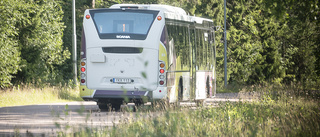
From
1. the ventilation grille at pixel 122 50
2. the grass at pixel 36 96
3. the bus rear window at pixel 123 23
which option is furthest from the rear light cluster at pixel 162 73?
the grass at pixel 36 96

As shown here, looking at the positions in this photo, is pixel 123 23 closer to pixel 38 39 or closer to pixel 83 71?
pixel 83 71

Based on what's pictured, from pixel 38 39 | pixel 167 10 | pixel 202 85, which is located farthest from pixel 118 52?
pixel 38 39

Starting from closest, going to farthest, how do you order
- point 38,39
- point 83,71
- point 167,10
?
point 83,71 → point 167,10 → point 38,39

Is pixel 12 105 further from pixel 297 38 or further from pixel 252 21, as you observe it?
pixel 297 38

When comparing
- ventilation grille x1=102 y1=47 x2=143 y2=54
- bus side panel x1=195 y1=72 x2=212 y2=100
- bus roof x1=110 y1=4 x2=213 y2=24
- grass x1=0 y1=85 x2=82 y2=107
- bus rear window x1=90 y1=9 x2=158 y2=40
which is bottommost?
grass x1=0 y1=85 x2=82 y2=107

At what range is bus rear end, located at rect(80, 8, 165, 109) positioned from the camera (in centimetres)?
1873

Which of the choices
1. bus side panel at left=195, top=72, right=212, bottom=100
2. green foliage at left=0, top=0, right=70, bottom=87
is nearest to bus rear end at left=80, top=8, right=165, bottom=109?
bus side panel at left=195, top=72, right=212, bottom=100

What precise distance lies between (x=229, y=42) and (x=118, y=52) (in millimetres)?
→ 29258

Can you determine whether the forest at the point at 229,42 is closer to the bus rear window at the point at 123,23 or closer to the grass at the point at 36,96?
the grass at the point at 36,96

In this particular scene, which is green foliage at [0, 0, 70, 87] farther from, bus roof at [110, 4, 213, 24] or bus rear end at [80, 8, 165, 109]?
bus rear end at [80, 8, 165, 109]

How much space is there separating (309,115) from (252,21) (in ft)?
118

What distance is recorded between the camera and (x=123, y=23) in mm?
19141

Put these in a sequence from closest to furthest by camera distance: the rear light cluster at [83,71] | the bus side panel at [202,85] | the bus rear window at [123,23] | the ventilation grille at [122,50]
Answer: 1. the ventilation grille at [122,50]
2. the bus rear window at [123,23]
3. the rear light cluster at [83,71]
4. the bus side panel at [202,85]

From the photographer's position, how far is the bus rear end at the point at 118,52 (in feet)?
61.5
